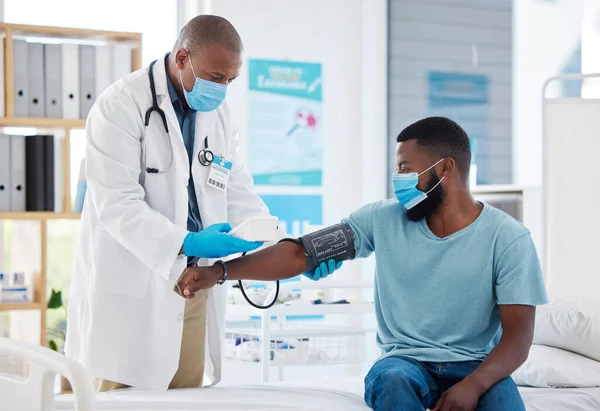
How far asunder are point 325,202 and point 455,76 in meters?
0.96

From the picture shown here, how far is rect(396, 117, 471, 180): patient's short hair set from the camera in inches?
79.4

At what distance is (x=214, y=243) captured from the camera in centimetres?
188

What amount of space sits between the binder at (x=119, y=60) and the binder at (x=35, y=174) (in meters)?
0.37

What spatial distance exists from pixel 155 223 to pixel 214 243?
16cm

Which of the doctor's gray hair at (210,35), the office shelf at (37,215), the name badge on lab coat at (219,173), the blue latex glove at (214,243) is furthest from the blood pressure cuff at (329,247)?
the office shelf at (37,215)

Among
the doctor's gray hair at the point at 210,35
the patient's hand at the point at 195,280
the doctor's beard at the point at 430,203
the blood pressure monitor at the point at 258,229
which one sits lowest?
the patient's hand at the point at 195,280

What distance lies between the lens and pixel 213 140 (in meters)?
2.18

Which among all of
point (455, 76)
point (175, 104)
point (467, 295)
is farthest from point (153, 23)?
point (467, 295)

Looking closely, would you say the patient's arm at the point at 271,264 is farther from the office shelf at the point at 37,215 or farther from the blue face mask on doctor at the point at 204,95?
the office shelf at the point at 37,215

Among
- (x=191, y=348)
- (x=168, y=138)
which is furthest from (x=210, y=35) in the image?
(x=191, y=348)

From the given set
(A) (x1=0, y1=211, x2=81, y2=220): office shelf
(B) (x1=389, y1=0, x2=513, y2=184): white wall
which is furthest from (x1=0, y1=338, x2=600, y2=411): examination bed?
(B) (x1=389, y1=0, x2=513, y2=184): white wall

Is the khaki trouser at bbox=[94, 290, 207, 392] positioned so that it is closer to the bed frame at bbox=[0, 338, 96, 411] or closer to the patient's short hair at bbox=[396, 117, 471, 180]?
the patient's short hair at bbox=[396, 117, 471, 180]

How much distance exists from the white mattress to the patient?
152 mm

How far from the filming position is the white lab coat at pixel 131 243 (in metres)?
1.94
